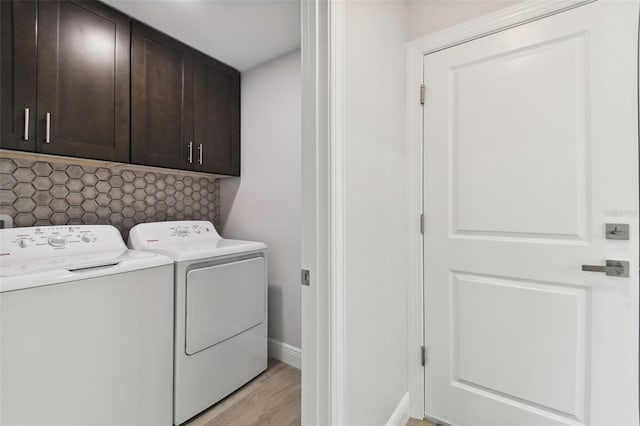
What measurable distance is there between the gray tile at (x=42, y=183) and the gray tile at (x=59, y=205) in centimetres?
9

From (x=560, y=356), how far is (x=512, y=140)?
38.4 inches

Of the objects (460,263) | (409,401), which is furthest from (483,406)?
(460,263)

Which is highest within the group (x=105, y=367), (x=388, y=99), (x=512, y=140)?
(x=388, y=99)

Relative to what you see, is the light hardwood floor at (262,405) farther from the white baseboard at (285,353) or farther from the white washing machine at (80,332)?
the white washing machine at (80,332)

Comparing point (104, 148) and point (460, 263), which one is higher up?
point (104, 148)

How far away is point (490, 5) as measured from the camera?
1.36 meters

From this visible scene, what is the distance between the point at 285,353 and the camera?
7.27ft

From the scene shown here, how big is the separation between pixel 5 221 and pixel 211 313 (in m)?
1.20

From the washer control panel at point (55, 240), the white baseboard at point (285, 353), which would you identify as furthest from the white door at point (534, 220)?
the washer control panel at point (55, 240)

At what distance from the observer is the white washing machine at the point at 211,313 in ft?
5.14

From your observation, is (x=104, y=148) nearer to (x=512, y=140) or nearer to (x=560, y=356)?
(x=512, y=140)

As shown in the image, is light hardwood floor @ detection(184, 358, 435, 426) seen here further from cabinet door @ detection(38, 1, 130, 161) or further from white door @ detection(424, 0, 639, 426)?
cabinet door @ detection(38, 1, 130, 161)

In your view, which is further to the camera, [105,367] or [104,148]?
[104,148]

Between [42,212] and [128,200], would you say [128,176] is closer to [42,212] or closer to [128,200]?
[128,200]
